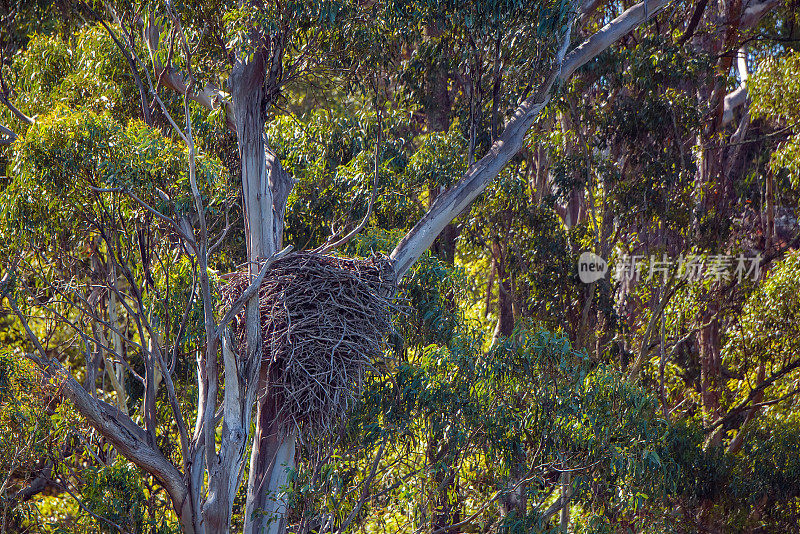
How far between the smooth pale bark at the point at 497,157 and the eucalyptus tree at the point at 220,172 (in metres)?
0.01

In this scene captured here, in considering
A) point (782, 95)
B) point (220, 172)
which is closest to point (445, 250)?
point (782, 95)

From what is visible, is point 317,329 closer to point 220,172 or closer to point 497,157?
point 220,172

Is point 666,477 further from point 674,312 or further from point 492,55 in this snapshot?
point 492,55

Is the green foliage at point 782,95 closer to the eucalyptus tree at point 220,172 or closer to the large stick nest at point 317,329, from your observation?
the eucalyptus tree at point 220,172

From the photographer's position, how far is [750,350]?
938 centimetres

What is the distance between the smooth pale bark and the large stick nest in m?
0.62

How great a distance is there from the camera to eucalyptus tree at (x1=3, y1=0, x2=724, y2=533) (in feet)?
20.0

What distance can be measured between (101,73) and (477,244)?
4.65 metres

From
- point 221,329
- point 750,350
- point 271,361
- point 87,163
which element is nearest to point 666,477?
point 750,350

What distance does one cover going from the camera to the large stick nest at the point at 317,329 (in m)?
6.15

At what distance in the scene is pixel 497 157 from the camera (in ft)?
24.5
